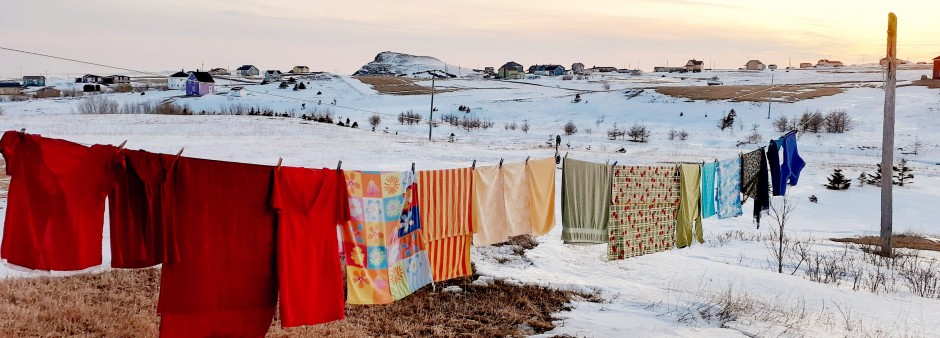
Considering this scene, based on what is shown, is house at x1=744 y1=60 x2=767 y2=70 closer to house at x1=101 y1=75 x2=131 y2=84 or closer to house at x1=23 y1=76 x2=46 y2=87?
house at x1=101 y1=75 x2=131 y2=84

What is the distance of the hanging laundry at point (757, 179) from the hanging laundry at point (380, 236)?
24.9ft

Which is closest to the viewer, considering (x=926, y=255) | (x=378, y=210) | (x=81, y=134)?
(x=378, y=210)

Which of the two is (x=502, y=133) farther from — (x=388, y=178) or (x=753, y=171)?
(x=388, y=178)

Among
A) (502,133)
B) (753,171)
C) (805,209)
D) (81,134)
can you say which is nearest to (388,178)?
(753,171)

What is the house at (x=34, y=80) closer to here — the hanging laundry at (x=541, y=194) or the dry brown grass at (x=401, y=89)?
the dry brown grass at (x=401, y=89)

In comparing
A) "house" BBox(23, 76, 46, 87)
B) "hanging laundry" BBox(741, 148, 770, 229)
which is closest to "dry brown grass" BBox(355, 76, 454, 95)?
"house" BBox(23, 76, 46, 87)

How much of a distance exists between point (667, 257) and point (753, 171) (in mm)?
2870

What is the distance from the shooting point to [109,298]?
8.90 metres

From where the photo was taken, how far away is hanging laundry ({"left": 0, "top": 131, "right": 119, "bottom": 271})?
18.3ft

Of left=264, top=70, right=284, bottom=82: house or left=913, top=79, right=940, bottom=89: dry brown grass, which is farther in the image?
left=264, top=70, right=284, bottom=82: house

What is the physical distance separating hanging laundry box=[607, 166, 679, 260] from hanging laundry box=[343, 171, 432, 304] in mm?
3782

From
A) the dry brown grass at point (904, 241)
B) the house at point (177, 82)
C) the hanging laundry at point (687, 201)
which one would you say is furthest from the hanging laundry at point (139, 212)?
the house at point (177, 82)

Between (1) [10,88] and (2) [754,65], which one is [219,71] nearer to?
(1) [10,88]

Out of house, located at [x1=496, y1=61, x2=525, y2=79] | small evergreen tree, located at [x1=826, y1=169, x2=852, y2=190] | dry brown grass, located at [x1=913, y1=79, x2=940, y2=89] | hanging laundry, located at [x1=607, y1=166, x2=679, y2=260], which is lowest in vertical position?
small evergreen tree, located at [x1=826, y1=169, x2=852, y2=190]
